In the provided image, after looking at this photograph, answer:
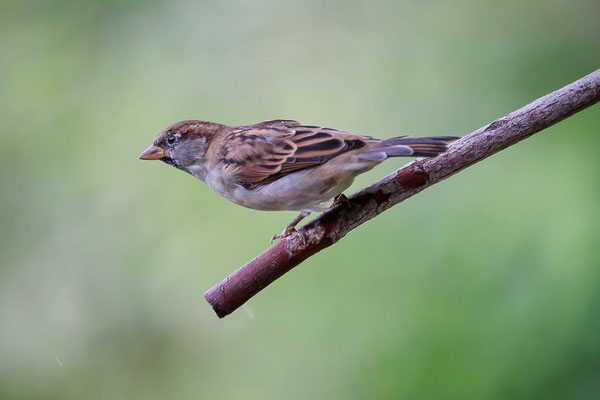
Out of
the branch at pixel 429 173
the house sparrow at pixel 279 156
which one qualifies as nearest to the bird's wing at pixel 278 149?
the house sparrow at pixel 279 156

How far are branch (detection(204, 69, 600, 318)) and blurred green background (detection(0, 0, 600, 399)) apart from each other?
1.37 metres

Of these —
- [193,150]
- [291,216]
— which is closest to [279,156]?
[193,150]

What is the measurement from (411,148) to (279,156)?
63cm

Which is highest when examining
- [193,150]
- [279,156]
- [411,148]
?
[193,150]

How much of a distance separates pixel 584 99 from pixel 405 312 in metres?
1.85

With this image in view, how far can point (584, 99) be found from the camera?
95.0 inches

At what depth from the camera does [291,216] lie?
166 inches

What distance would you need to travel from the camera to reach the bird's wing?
2.53 m

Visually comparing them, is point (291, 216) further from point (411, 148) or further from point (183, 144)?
point (411, 148)

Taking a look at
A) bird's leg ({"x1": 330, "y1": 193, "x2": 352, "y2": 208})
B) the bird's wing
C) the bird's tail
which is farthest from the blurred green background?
the bird's tail

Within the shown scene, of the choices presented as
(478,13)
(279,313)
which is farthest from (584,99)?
(279,313)

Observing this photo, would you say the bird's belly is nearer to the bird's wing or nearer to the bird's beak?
the bird's wing

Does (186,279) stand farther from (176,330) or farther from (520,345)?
(520,345)

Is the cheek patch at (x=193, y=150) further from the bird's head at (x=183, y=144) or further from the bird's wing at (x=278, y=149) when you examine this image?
the bird's wing at (x=278, y=149)
